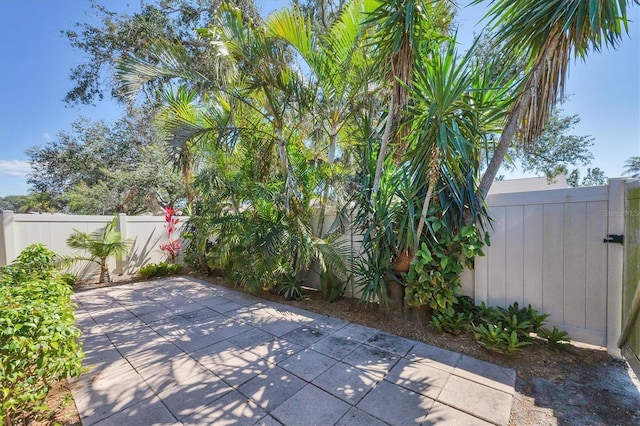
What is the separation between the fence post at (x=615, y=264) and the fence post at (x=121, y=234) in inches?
322

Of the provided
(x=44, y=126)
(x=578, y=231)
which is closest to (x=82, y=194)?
(x=44, y=126)

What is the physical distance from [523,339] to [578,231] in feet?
3.86

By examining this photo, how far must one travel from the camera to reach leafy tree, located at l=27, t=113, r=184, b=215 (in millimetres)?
9617

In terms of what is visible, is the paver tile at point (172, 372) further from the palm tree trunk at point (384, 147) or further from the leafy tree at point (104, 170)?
the leafy tree at point (104, 170)

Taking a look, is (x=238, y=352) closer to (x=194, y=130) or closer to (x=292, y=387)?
(x=292, y=387)

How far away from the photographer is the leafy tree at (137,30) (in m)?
6.45

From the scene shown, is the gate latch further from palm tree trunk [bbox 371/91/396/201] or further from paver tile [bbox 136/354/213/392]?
paver tile [bbox 136/354/213/392]

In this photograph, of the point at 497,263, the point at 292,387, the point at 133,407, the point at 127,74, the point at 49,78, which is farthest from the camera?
the point at 49,78

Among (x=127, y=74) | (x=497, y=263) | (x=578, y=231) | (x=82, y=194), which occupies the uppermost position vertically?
(x=127, y=74)

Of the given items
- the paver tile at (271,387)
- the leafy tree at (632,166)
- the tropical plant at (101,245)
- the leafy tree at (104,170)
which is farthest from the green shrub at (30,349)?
the leafy tree at (632,166)

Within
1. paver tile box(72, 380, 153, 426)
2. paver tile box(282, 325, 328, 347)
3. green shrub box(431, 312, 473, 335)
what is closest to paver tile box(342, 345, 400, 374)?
paver tile box(282, 325, 328, 347)

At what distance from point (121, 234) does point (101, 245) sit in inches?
22.4

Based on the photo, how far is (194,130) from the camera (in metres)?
4.15

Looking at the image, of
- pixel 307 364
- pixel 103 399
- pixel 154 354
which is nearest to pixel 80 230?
pixel 154 354
